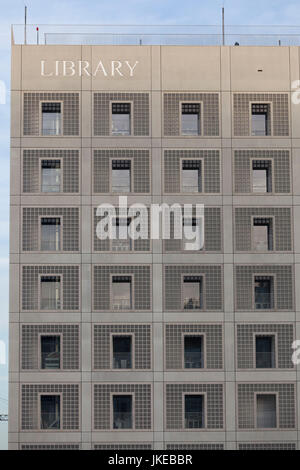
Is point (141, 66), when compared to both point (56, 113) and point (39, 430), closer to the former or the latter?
point (56, 113)

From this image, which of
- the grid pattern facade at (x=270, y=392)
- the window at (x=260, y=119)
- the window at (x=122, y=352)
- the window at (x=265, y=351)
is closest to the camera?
the grid pattern facade at (x=270, y=392)

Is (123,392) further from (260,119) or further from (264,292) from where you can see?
(260,119)

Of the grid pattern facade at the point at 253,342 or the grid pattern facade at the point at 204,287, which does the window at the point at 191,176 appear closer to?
the grid pattern facade at the point at 204,287

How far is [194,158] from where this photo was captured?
227 feet

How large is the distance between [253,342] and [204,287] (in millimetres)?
5249

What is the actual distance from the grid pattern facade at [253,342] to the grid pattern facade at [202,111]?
14.5m

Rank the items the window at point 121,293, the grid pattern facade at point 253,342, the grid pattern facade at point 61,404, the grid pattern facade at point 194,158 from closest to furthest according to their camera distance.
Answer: the grid pattern facade at point 61,404 → the grid pattern facade at point 253,342 → the window at point 121,293 → the grid pattern facade at point 194,158

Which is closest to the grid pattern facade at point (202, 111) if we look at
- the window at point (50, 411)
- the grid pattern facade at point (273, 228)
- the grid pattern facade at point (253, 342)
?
the grid pattern facade at point (273, 228)

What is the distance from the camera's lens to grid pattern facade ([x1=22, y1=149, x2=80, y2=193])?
68562 mm

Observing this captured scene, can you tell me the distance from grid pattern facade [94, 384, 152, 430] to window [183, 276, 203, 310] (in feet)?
21.5

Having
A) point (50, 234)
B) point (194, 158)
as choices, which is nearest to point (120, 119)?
point (194, 158)

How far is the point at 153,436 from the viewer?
66.0 meters

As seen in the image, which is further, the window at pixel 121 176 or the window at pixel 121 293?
the window at pixel 121 176

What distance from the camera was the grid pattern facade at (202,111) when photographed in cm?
6938
